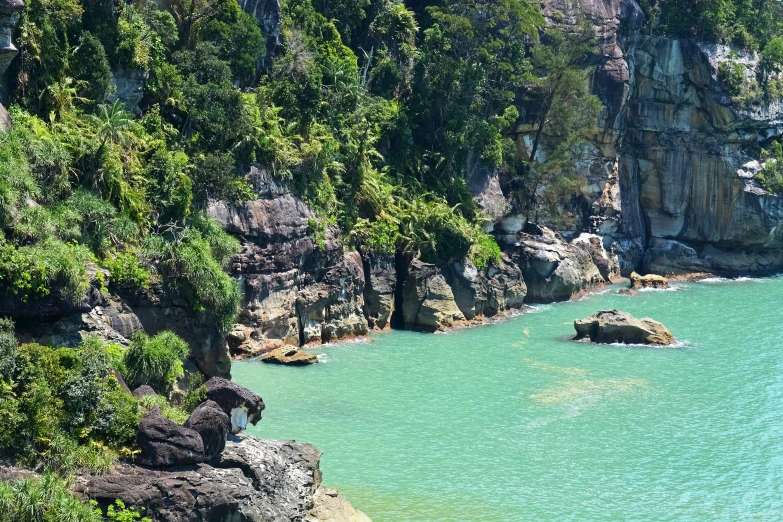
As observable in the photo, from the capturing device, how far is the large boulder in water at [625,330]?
126 feet

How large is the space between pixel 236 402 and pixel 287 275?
14.9m

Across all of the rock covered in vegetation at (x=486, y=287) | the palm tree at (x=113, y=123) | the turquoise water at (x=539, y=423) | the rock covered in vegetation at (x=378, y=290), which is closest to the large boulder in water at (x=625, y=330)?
the turquoise water at (x=539, y=423)

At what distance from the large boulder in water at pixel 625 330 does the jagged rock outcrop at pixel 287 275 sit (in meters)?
9.08

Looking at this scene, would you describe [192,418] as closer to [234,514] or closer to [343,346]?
[234,514]

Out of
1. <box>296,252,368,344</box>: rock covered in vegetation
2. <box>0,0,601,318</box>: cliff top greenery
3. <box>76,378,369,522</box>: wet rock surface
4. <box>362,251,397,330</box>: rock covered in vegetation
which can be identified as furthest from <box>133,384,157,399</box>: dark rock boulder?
<box>362,251,397,330</box>: rock covered in vegetation

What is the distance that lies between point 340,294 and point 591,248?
20.3 m

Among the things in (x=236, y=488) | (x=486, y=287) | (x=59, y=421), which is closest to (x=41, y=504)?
(x=59, y=421)

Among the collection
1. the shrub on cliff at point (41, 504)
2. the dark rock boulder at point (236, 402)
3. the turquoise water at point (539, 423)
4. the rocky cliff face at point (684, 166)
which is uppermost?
the rocky cliff face at point (684, 166)

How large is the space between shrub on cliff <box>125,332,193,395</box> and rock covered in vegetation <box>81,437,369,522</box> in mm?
4291

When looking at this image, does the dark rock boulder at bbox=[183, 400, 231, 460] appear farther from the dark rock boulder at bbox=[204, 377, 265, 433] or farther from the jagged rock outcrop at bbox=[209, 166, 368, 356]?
the jagged rock outcrop at bbox=[209, 166, 368, 356]

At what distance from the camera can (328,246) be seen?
1487 inches

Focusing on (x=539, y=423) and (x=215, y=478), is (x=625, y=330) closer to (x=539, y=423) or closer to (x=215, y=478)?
(x=539, y=423)

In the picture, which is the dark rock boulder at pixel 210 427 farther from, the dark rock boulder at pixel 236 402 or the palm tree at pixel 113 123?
the palm tree at pixel 113 123

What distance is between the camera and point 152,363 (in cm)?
2359
